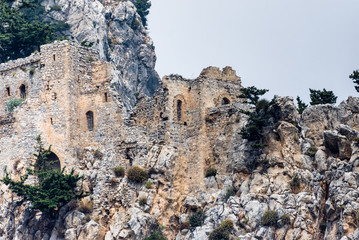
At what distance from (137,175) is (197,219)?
646cm

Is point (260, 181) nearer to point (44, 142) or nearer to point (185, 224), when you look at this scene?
point (185, 224)

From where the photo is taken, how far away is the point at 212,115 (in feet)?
243

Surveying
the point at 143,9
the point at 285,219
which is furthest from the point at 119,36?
the point at 285,219

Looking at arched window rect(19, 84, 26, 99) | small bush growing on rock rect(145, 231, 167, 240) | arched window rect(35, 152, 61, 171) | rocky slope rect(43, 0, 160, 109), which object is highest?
rocky slope rect(43, 0, 160, 109)

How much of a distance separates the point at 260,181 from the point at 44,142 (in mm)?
19436

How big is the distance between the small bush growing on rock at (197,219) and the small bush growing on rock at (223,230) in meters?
2.82

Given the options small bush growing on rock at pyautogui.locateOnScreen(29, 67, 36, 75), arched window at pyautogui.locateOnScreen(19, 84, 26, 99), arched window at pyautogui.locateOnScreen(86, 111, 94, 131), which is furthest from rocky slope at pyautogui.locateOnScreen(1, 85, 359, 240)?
small bush growing on rock at pyautogui.locateOnScreen(29, 67, 36, 75)

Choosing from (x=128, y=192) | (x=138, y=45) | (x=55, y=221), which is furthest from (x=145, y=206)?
(x=138, y=45)

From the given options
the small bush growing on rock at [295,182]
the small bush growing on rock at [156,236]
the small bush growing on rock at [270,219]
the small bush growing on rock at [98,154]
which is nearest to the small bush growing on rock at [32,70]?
the small bush growing on rock at [98,154]

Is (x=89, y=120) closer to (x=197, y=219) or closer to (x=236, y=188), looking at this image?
(x=197, y=219)

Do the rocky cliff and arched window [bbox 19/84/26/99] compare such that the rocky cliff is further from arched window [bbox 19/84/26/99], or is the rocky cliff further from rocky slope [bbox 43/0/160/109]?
rocky slope [bbox 43/0/160/109]

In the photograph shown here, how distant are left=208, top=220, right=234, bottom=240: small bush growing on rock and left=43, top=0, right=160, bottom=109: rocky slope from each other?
94.6ft

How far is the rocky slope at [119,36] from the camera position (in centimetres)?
9525

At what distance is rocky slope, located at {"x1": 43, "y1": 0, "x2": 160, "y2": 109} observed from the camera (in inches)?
3750
